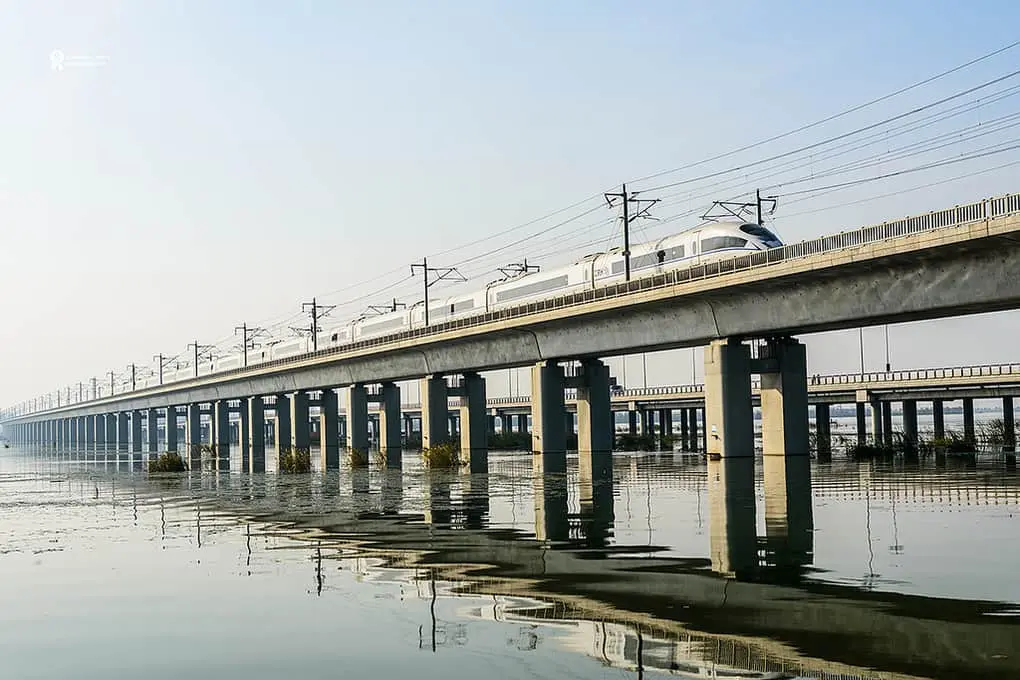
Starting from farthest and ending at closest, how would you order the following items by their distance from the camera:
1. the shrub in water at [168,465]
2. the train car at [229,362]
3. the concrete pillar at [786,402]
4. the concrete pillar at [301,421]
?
the train car at [229,362] → the concrete pillar at [301,421] → the shrub in water at [168,465] → the concrete pillar at [786,402]

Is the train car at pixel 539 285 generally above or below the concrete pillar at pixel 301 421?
above

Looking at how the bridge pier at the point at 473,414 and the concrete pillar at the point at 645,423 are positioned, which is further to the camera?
the concrete pillar at the point at 645,423

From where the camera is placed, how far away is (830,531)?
818 inches

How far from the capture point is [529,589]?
1453 cm

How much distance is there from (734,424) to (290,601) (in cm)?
4175

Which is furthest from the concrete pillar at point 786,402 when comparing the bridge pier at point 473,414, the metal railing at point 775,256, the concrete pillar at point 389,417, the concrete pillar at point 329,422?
the concrete pillar at point 329,422

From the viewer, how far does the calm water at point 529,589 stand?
1047cm

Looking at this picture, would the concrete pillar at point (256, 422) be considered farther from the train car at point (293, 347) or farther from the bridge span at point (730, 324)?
the bridge span at point (730, 324)

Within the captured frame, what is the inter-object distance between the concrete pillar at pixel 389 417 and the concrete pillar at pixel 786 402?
4512 cm

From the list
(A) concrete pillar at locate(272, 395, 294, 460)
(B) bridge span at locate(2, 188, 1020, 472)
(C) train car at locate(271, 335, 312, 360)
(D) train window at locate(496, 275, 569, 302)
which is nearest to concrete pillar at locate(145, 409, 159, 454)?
(C) train car at locate(271, 335, 312, 360)

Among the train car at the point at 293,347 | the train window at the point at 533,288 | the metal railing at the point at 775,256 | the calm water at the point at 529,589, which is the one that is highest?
the train window at the point at 533,288

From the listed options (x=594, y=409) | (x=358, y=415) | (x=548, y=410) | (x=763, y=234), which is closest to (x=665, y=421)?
(x=358, y=415)

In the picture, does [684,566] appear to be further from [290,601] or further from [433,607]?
[290,601]

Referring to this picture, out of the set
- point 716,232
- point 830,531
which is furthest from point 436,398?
point 830,531
